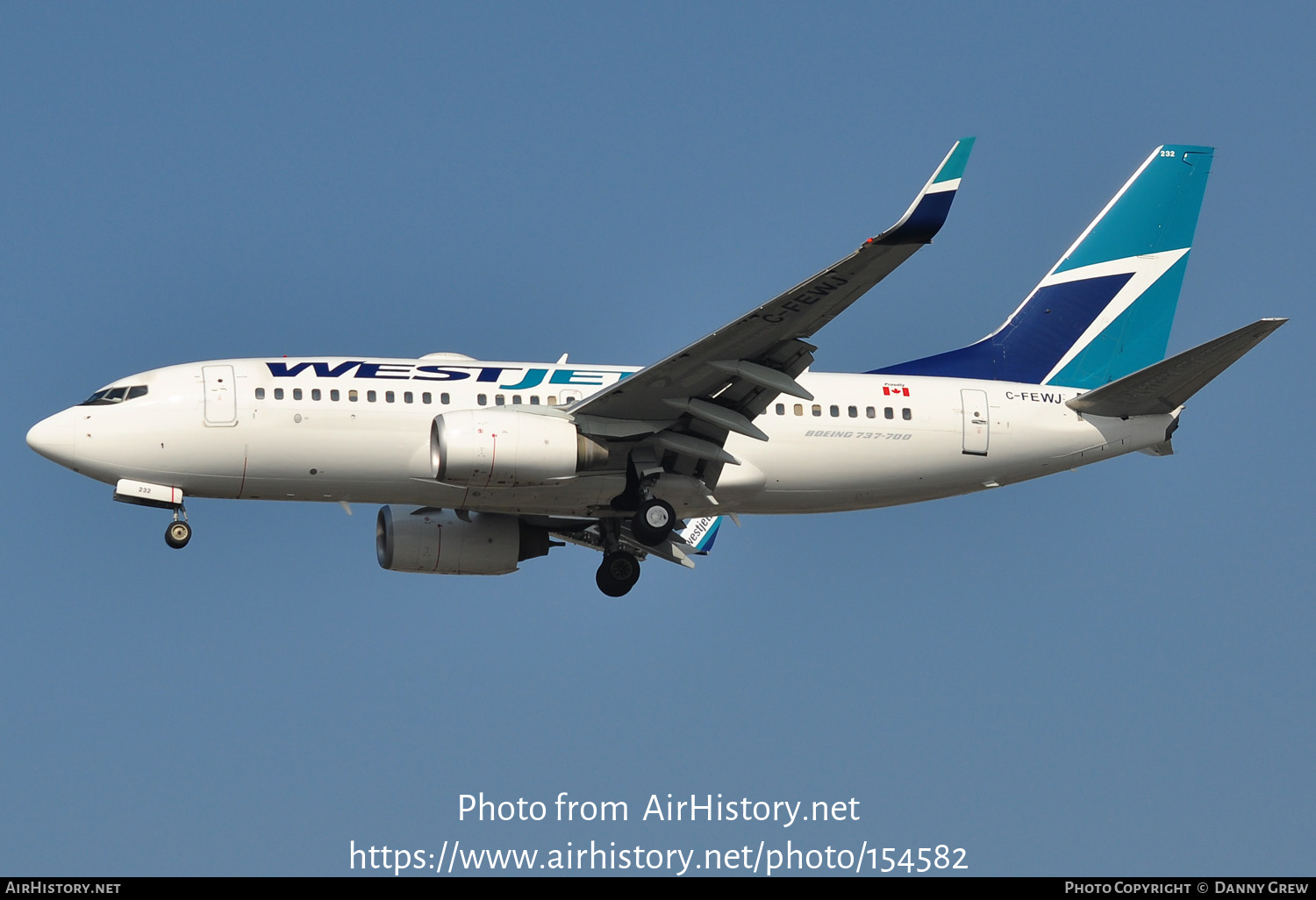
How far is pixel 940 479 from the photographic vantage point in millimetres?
35844

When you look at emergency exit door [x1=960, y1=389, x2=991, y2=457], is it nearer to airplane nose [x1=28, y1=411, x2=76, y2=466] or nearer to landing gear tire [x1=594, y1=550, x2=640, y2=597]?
landing gear tire [x1=594, y1=550, x2=640, y2=597]

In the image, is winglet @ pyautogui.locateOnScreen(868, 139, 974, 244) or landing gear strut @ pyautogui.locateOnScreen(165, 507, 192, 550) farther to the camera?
landing gear strut @ pyautogui.locateOnScreen(165, 507, 192, 550)

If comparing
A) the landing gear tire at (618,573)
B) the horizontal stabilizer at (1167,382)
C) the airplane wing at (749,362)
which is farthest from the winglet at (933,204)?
the landing gear tire at (618,573)

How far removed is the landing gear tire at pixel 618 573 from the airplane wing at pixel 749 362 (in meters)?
3.70

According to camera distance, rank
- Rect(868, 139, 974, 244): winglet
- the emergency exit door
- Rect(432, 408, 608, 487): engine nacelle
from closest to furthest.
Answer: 1. Rect(868, 139, 974, 244): winglet
2. Rect(432, 408, 608, 487): engine nacelle
3. the emergency exit door

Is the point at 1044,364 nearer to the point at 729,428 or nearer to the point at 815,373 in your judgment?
the point at 815,373

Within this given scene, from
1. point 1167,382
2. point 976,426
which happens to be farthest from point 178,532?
point 1167,382

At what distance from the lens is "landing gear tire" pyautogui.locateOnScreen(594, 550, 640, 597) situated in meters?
37.3

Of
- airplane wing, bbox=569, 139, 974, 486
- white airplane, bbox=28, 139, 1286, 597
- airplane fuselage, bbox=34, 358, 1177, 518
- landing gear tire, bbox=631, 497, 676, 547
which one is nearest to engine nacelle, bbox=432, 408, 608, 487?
white airplane, bbox=28, 139, 1286, 597

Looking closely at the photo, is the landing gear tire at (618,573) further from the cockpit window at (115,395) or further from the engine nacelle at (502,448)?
the cockpit window at (115,395)

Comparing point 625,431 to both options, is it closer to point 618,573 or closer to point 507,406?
point 507,406

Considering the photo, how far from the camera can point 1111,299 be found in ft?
129

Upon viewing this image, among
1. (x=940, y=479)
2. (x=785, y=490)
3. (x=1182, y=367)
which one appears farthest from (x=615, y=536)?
(x=1182, y=367)

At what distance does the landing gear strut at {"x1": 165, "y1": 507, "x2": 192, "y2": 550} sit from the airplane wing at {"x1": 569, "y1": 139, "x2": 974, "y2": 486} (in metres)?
7.96
